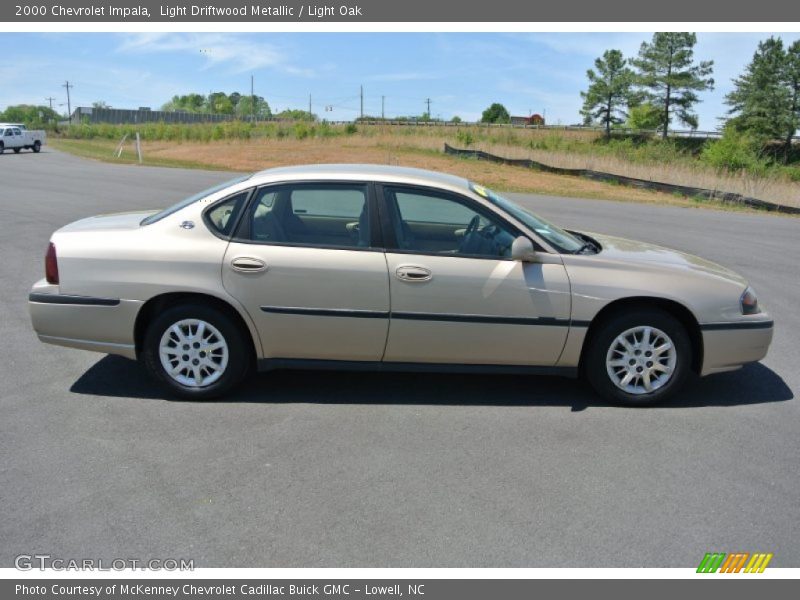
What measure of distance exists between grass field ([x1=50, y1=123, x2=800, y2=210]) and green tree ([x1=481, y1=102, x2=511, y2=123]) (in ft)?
181

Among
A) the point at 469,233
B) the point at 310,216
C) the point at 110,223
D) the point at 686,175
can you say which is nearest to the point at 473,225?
the point at 469,233

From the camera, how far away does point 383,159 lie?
35.0 m

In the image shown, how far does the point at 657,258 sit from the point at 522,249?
4.01ft

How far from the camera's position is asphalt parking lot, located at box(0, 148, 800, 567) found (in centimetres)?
341

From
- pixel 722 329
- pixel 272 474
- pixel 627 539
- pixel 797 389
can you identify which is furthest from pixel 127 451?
pixel 797 389

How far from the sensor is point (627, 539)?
349 centimetres

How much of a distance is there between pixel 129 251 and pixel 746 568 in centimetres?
422

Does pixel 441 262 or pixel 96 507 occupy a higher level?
pixel 441 262

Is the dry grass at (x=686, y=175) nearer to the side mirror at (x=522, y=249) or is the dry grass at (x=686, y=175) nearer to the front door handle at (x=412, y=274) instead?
the side mirror at (x=522, y=249)

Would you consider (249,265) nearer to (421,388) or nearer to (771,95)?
(421,388)

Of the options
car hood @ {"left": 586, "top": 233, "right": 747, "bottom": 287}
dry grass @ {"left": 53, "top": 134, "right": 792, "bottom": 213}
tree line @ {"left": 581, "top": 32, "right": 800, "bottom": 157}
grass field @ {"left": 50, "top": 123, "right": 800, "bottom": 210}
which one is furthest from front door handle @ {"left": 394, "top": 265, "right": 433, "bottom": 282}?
tree line @ {"left": 581, "top": 32, "right": 800, "bottom": 157}
